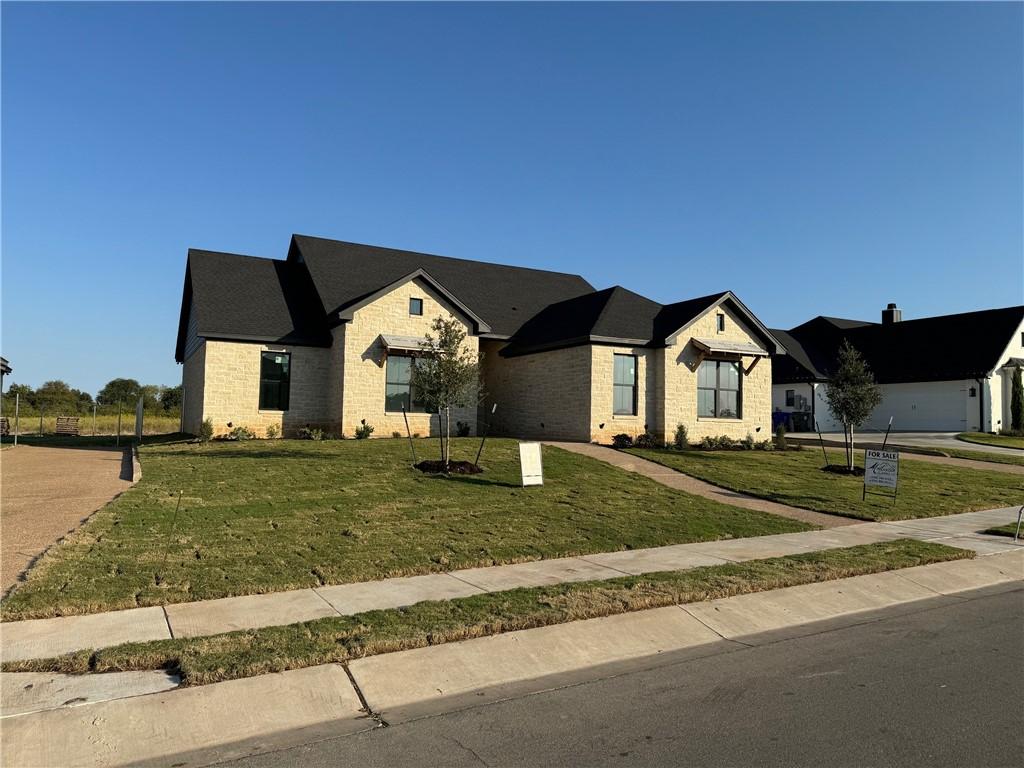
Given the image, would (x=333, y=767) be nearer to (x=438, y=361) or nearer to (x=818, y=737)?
(x=818, y=737)

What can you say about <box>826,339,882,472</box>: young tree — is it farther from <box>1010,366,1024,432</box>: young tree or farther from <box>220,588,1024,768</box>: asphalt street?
<box>1010,366,1024,432</box>: young tree

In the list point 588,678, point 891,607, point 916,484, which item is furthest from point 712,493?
point 588,678

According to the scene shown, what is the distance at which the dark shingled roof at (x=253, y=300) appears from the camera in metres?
24.7

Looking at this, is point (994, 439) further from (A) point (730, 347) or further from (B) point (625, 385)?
(B) point (625, 385)

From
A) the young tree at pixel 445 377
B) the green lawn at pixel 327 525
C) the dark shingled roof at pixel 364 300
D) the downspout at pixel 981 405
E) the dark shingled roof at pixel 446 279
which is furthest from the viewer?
the downspout at pixel 981 405

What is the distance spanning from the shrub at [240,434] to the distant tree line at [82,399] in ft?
95.5

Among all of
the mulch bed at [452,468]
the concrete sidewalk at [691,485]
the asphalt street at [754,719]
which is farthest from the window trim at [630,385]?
the asphalt street at [754,719]

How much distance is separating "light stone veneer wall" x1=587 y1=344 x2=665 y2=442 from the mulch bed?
7.72 metres

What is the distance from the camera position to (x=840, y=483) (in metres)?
19.4

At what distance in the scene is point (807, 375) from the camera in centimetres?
4222

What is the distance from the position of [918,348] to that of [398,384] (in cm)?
3283

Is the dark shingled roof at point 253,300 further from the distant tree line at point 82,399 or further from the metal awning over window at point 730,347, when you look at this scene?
the distant tree line at point 82,399

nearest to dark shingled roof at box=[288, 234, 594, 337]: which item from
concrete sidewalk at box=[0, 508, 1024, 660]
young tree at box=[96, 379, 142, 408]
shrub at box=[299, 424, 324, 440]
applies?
shrub at box=[299, 424, 324, 440]

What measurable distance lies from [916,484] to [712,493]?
22.3 ft
